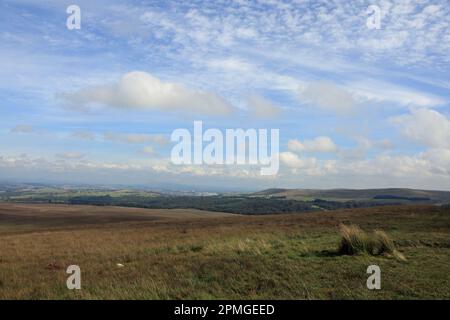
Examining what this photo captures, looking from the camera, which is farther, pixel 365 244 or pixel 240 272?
pixel 365 244

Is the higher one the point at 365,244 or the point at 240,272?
the point at 365,244

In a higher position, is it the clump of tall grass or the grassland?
the clump of tall grass

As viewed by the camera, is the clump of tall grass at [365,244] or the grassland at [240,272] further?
the clump of tall grass at [365,244]

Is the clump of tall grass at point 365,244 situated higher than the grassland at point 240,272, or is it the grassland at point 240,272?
the clump of tall grass at point 365,244

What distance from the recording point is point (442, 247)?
1689 cm

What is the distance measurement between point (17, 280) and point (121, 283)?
13.9 feet

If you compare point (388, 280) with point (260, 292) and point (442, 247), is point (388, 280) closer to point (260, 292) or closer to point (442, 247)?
point (260, 292)

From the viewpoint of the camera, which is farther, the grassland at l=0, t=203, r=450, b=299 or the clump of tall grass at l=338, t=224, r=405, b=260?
the clump of tall grass at l=338, t=224, r=405, b=260

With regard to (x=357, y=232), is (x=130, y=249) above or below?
below
